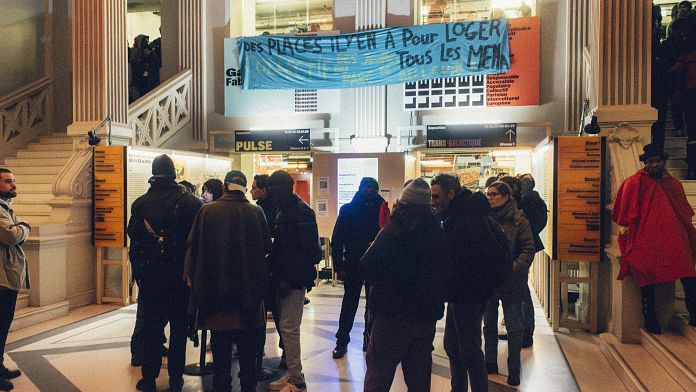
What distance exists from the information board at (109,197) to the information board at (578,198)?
5.69 metres

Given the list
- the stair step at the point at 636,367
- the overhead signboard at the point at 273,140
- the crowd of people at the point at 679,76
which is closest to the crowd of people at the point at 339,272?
the stair step at the point at 636,367

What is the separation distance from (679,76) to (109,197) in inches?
304

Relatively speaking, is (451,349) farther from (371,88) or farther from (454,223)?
(371,88)

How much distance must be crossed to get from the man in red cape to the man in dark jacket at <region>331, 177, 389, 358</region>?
230 cm

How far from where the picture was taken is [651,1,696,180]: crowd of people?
6406 mm

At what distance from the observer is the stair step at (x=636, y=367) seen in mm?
3861

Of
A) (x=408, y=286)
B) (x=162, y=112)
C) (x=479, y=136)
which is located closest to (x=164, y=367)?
(x=408, y=286)

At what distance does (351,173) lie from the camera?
27.3 ft

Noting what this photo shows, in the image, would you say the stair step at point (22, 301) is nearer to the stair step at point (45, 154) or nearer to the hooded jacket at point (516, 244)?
the stair step at point (45, 154)

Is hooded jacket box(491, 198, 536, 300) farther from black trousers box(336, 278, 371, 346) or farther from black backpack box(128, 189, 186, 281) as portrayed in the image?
black backpack box(128, 189, 186, 281)

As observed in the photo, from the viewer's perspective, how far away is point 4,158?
933cm

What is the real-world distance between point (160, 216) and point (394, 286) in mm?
2100

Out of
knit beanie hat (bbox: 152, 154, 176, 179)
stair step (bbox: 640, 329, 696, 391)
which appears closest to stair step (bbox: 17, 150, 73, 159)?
knit beanie hat (bbox: 152, 154, 176, 179)

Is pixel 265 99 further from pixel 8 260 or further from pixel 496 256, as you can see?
pixel 496 256
